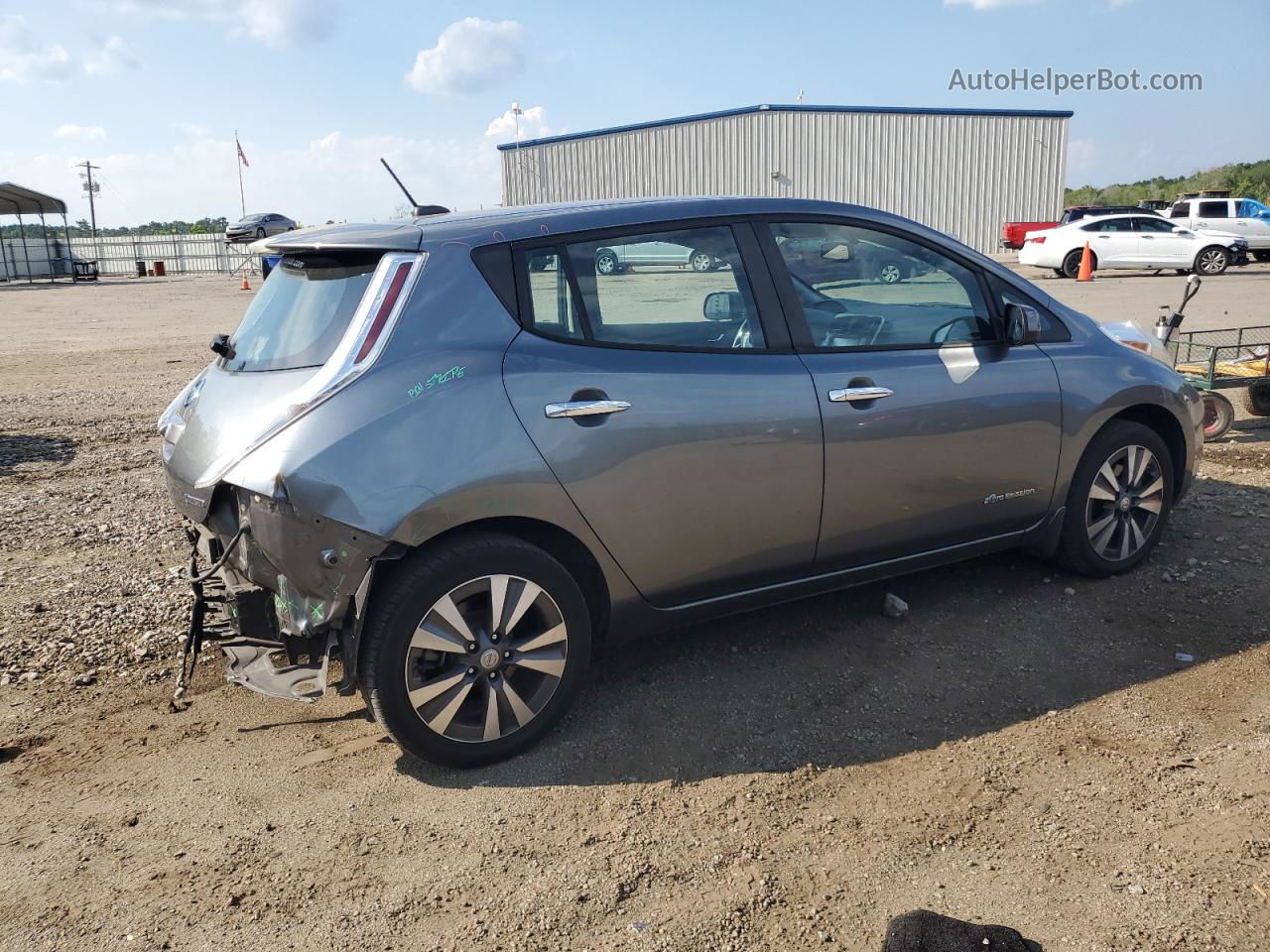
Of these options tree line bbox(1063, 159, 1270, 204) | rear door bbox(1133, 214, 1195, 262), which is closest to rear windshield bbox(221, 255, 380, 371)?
rear door bbox(1133, 214, 1195, 262)

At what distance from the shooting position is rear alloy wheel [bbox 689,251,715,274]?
12.9 ft

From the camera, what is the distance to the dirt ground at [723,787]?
278 cm

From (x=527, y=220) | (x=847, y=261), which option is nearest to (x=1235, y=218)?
(x=847, y=261)

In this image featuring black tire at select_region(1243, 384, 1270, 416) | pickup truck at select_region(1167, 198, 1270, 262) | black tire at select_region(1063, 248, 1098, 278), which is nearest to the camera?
black tire at select_region(1243, 384, 1270, 416)

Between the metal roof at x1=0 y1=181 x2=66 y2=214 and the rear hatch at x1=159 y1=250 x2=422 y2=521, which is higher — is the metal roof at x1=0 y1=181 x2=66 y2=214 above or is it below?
above

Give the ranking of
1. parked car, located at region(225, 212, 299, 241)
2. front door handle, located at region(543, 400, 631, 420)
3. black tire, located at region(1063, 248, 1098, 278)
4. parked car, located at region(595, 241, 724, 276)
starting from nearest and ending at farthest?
1. front door handle, located at region(543, 400, 631, 420)
2. parked car, located at region(595, 241, 724, 276)
3. black tire, located at region(1063, 248, 1098, 278)
4. parked car, located at region(225, 212, 299, 241)

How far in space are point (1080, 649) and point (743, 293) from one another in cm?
203

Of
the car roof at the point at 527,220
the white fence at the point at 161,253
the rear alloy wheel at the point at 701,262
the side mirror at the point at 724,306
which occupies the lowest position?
the side mirror at the point at 724,306

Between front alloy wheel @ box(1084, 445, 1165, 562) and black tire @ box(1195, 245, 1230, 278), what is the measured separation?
25095 mm

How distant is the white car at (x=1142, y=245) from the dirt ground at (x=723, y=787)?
23581mm

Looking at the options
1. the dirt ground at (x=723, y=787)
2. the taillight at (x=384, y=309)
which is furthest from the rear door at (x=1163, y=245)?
the taillight at (x=384, y=309)

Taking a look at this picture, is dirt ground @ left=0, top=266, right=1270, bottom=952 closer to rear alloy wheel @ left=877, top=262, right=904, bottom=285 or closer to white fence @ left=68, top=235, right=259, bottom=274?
rear alloy wheel @ left=877, top=262, right=904, bottom=285

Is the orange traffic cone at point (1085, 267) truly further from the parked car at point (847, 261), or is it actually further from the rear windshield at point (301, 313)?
the rear windshield at point (301, 313)

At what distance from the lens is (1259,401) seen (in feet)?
27.3
